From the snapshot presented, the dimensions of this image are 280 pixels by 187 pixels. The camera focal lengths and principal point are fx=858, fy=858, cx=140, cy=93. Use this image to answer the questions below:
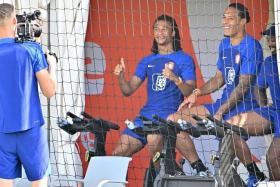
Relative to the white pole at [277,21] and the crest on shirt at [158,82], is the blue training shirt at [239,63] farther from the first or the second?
the crest on shirt at [158,82]

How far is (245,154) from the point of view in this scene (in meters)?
7.77

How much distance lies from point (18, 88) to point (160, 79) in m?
3.43

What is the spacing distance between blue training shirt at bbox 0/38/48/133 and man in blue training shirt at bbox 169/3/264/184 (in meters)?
3.11

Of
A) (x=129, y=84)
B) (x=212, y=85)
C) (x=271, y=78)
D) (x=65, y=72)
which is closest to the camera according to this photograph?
(x=271, y=78)

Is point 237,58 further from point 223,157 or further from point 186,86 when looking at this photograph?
point 223,157

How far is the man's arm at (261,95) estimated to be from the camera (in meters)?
7.81

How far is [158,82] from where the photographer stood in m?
8.33

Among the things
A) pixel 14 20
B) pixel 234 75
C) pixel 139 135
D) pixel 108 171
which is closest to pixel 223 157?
pixel 108 171

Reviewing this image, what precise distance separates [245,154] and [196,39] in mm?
1210

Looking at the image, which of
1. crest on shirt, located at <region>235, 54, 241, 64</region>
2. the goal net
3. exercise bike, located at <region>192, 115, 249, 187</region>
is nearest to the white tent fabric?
the goal net

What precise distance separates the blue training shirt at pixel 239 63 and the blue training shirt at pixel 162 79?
344 millimetres

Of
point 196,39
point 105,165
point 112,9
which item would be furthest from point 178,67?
point 105,165

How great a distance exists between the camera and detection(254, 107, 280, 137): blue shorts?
770 cm

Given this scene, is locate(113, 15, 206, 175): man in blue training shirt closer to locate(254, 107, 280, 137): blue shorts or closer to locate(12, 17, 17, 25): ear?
locate(254, 107, 280, 137): blue shorts
